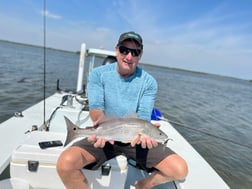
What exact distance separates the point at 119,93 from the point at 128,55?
1.52ft

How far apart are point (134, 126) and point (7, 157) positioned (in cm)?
165

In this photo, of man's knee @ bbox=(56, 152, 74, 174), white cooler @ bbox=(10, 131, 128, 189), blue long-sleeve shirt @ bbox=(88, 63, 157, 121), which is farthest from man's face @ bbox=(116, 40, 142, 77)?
man's knee @ bbox=(56, 152, 74, 174)

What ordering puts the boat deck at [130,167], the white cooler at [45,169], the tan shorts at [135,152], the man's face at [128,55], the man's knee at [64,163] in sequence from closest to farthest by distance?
the man's knee at [64,163] < the white cooler at [45,169] < the tan shorts at [135,152] < the man's face at [128,55] < the boat deck at [130,167]

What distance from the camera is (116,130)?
6.75 ft

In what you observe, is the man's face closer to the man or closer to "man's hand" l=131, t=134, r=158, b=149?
the man

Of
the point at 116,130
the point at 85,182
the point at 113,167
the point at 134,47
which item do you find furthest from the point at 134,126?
the point at 134,47

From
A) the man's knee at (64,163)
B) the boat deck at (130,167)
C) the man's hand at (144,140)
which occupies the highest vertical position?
the man's hand at (144,140)

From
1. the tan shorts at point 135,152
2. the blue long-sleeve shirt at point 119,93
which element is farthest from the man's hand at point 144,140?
the blue long-sleeve shirt at point 119,93

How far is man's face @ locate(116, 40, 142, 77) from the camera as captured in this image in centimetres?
256

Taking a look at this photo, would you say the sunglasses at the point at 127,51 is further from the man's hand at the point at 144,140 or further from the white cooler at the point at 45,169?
the white cooler at the point at 45,169

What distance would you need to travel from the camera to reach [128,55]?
2580mm

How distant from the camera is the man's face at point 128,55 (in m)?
2.56

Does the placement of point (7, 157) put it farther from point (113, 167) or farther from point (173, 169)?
point (173, 169)

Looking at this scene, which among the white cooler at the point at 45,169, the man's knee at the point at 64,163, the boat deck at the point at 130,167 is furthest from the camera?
the boat deck at the point at 130,167
